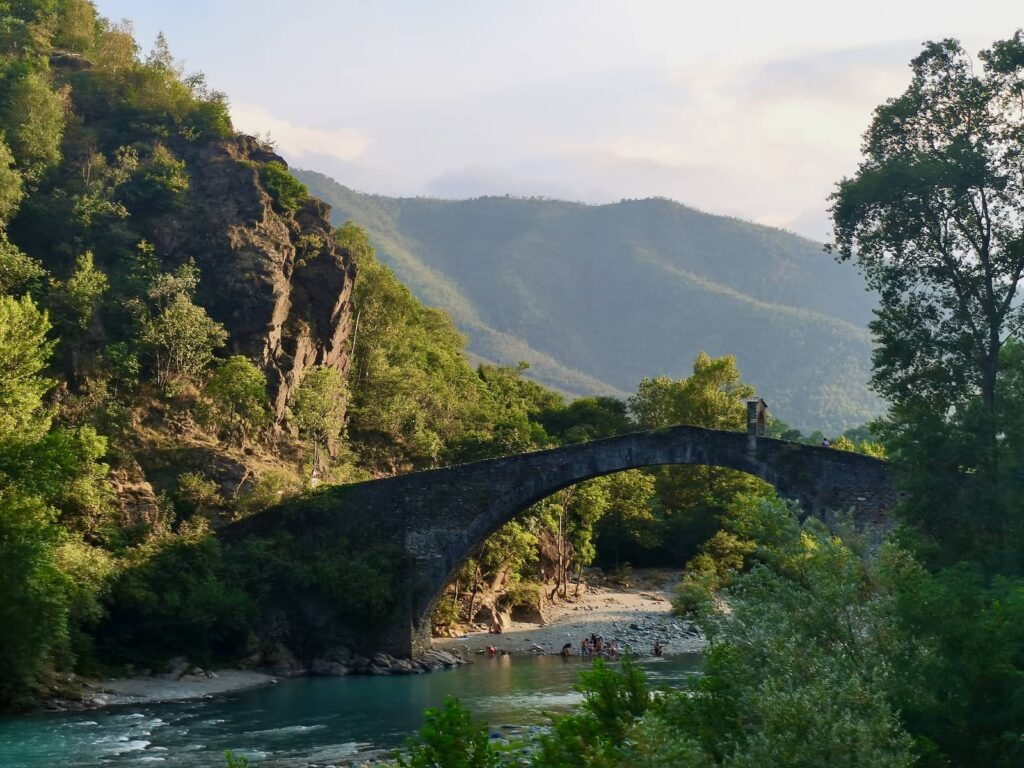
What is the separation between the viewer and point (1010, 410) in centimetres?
2355

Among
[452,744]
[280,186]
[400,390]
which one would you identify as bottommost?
[452,744]

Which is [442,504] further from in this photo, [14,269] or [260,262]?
[14,269]

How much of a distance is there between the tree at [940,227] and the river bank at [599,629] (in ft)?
51.0

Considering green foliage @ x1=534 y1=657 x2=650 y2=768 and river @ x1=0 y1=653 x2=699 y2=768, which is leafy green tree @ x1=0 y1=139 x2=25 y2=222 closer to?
river @ x1=0 y1=653 x2=699 y2=768

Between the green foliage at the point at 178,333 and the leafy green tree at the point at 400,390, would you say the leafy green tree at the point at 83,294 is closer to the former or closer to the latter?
the green foliage at the point at 178,333

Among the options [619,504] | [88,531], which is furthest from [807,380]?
[88,531]

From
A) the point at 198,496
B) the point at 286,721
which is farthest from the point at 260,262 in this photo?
the point at 286,721

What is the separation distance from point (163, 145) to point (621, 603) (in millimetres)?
27129

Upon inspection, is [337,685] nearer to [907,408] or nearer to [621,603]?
[907,408]

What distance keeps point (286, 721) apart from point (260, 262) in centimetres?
2055

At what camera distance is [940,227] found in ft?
89.4

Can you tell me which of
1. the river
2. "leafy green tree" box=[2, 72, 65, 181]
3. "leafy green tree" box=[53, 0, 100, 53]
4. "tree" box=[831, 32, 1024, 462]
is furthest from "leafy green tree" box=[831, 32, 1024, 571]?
"leafy green tree" box=[53, 0, 100, 53]

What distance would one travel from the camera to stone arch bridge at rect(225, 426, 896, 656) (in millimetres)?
38844

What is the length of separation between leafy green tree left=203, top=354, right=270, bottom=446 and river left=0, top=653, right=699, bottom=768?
10008 millimetres
